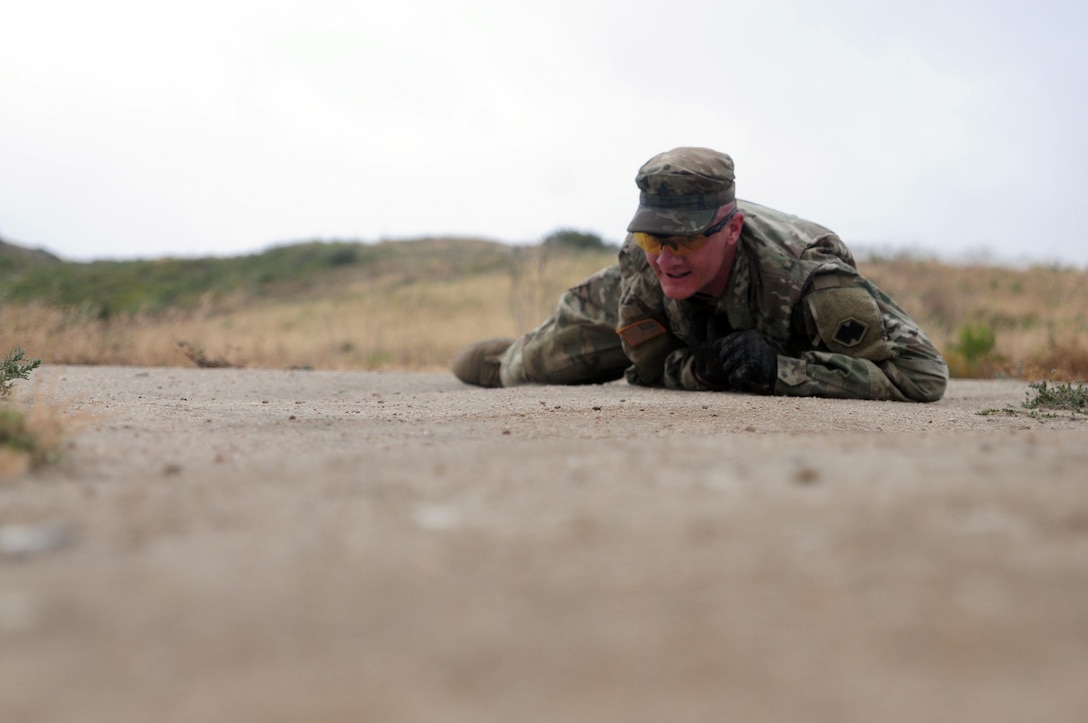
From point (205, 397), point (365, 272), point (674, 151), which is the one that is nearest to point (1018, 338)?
point (674, 151)

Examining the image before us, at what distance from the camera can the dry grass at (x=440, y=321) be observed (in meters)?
6.79

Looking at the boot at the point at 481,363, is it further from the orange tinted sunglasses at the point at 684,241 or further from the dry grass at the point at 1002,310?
the dry grass at the point at 1002,310

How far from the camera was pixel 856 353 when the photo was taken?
13.1 feet

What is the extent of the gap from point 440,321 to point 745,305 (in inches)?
469

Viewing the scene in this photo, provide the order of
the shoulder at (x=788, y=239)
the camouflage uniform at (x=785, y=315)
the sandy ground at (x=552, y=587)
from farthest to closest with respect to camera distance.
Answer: the shoulder at (x=788, y=239) → the camouflage uniform at (x=785, y=315) → the sandy ground at (x=552, y=587)

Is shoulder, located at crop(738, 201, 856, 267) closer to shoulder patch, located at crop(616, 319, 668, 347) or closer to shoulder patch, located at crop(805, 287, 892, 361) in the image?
shoulder patch, located at crop(805, 287, 892, 361)

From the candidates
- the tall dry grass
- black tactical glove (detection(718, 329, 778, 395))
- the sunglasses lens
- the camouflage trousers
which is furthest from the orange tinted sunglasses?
the tall dry grass

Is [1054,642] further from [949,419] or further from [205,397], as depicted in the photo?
[205,397]

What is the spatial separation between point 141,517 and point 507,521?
1.72ft

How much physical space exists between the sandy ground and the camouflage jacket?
213cm

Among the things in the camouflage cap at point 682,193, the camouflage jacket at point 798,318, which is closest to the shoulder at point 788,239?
the camouflage jacket at point 798,318

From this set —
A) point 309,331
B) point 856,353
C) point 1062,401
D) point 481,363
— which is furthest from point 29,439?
point 309,331

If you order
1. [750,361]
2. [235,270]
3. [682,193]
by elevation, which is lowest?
[750,361]

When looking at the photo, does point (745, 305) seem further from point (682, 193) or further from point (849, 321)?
point (682, 193)
